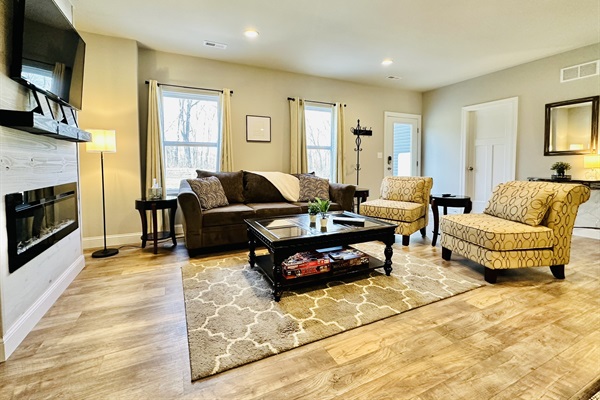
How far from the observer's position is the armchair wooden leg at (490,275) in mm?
2422

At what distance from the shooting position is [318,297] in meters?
2.19

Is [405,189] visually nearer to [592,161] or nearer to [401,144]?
[592,161]

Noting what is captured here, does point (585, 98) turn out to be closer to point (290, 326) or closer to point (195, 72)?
point (290, 326)

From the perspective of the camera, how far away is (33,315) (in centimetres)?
181

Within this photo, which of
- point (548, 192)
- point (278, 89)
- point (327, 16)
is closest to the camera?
point (548, 192)

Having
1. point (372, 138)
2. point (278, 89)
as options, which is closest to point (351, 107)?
point (372, 138)

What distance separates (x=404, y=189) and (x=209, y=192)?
255cm

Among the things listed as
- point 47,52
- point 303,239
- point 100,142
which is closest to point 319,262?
point 303,239

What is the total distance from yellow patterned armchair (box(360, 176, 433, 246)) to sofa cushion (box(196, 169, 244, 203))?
1.68 metres

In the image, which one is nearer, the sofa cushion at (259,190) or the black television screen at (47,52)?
the black television screen at (47,52)

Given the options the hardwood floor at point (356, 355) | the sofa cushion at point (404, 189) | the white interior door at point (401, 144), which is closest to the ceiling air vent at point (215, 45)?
the sofa cushion at point (404, 189)

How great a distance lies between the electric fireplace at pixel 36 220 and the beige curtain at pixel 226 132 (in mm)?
1983

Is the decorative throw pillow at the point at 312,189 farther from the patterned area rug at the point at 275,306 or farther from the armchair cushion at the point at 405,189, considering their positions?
the patterned area rug at the point at 275,306

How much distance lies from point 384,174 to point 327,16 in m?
3.59
